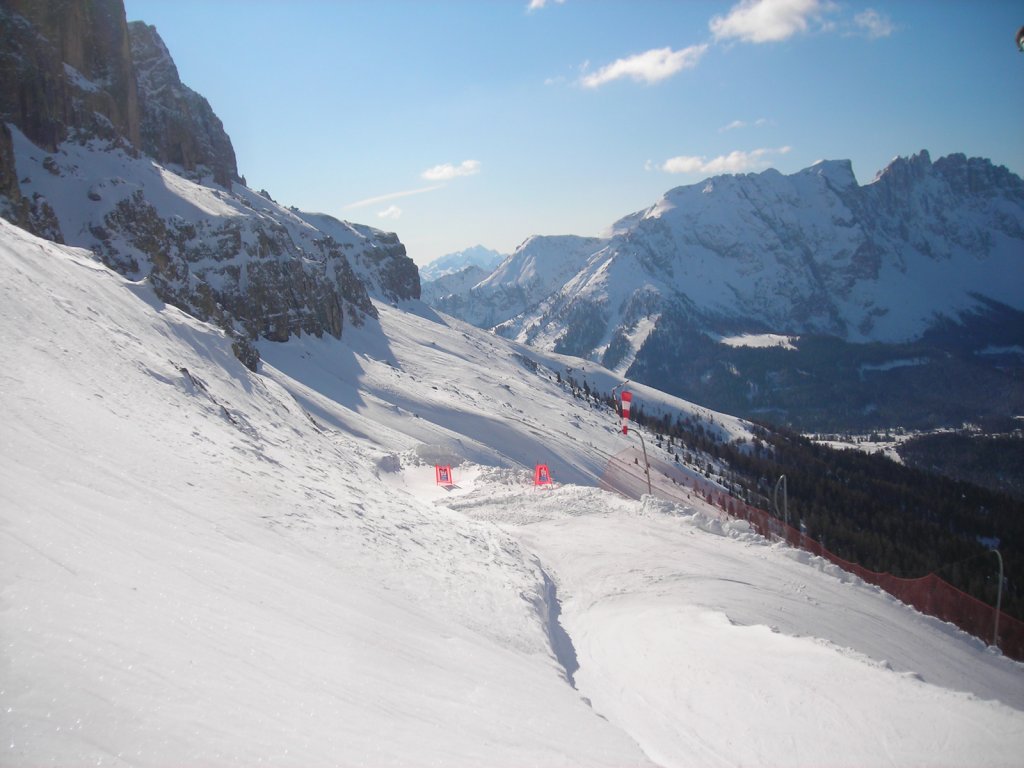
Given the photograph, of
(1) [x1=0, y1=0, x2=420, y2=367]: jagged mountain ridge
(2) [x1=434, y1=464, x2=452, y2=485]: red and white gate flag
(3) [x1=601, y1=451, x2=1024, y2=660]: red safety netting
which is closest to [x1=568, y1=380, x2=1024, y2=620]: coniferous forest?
(3) [x1=601, y1=451, x2=1024, y2=660]: red safety netting

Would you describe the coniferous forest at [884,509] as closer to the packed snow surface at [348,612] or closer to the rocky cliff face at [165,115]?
the packed snow surface at [348,612]

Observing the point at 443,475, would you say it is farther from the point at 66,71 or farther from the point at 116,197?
the point at 66,71

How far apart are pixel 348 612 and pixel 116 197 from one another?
183 ft

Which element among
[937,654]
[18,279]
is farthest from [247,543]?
[937,654]

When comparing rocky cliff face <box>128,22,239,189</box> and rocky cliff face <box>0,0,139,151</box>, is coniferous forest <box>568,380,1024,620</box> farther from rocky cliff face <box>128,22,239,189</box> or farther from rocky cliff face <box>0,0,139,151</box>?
rocky cliff face <box>128,22,239,189</box>

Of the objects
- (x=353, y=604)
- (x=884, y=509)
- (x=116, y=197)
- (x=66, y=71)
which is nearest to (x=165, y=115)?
(x=66, y=71)

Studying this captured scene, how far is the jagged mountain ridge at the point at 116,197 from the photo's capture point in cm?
4850

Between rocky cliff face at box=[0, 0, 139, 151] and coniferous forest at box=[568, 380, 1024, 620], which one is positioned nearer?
rocky cliff face at box=[0, 0, 139, 151]

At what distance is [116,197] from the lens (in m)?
52.8

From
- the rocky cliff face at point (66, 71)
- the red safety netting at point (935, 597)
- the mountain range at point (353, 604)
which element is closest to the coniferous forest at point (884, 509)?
the red safety netting at point (935, 597)

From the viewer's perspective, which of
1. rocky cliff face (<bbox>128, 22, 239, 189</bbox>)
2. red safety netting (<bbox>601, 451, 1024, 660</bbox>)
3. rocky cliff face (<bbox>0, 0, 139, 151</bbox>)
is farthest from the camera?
rocky cliff face (<bbox>128, 22, 239, 189</bbox>)

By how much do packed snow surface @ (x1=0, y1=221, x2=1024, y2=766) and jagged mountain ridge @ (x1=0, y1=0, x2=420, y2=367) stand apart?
66.2 ft

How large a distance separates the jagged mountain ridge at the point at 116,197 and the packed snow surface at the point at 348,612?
2018cm

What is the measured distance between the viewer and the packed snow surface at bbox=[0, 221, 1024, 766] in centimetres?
674
